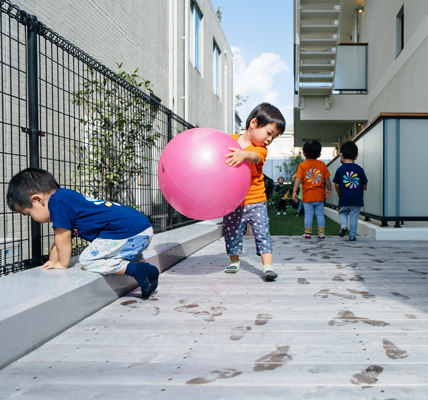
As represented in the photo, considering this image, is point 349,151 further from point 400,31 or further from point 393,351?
point 400,31

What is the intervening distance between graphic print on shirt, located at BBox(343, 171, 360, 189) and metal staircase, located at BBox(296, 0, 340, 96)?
7377mm

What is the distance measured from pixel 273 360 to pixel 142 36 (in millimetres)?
9333

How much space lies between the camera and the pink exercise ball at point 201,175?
296 cm

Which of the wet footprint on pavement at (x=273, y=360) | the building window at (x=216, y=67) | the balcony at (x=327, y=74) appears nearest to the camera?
the wet footprint on pavement at (x=273, y=360)

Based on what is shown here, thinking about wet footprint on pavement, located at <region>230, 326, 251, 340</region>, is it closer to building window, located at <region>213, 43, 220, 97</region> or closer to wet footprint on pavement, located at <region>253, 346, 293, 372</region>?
wet footprint on pavement, located at <region>253, 346, 293, 372</region>

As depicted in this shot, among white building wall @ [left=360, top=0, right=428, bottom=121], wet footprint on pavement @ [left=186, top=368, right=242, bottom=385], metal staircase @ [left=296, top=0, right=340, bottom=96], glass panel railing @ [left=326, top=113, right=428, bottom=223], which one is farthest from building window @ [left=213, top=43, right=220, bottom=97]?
wet footprint on pavement @ [left=186, top=368, right=242, bottom=385]

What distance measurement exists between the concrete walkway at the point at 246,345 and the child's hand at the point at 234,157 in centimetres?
104

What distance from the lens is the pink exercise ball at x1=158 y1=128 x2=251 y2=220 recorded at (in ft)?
9.72

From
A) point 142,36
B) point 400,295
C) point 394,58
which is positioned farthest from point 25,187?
point 394,58

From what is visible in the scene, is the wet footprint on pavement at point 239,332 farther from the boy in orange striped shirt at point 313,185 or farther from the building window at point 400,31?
the building window at point 400,31

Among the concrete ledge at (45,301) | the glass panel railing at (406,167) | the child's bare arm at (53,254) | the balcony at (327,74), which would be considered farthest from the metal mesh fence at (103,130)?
the balcony at (327,74)

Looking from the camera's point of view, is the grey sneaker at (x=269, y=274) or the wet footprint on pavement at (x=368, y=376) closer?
the wet footprint on pavement at (x=368, y=376)

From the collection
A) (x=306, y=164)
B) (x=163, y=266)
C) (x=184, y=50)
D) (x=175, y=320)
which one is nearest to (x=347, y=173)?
(x=306, y=164)

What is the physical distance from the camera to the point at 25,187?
265 cm
